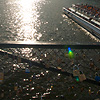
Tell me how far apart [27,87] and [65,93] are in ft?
6.12

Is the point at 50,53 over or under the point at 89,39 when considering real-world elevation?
under

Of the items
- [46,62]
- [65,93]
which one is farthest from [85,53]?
[65,93]

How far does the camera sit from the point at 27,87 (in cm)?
738

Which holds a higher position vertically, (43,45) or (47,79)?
(43,45)

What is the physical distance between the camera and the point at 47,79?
805 cm

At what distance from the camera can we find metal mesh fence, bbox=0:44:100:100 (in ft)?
22.8

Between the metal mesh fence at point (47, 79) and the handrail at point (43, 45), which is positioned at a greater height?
the handrail at point (43, 45)

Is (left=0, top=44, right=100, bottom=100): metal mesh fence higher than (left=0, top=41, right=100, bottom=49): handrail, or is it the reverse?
(left=0, top=41, right=100, bottom=49): handrail

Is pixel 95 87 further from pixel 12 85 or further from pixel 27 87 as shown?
pixel 12 85

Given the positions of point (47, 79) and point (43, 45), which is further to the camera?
point (43, 45)

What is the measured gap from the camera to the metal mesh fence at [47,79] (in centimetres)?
695

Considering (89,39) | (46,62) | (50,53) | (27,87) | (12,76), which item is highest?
(89,39)

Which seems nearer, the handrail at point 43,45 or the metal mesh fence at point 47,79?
the metal mesh fence at point 47,79

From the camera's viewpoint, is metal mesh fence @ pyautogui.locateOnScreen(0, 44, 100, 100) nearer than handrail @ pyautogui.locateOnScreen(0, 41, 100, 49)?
Yes
